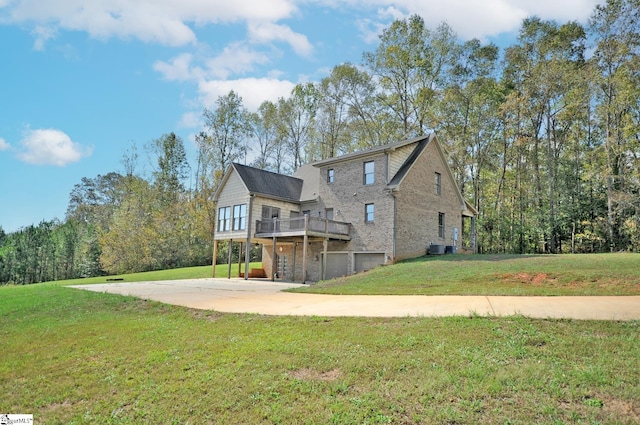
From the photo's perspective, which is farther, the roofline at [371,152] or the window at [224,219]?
the window at [224,219]

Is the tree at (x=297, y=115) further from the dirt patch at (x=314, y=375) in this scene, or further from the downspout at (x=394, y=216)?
the dirt patch at (x=314, y=375)

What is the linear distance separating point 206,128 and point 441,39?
79.1 feet

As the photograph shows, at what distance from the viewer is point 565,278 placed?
→ 13.6 m

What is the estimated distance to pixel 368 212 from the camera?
23234 mm

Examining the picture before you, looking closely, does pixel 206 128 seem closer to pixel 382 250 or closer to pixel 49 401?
pixel 382 250

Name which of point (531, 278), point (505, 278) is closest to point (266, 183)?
point (505, 278)

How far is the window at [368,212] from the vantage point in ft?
75.6

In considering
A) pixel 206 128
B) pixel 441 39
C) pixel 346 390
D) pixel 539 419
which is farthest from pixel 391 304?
pixel 206 128

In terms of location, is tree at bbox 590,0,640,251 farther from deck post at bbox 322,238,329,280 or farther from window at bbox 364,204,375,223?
deck post at bbox 322,238,329,280

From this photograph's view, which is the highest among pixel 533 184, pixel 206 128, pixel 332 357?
pixel 206 128

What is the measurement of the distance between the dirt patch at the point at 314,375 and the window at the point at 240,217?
65.9 ft

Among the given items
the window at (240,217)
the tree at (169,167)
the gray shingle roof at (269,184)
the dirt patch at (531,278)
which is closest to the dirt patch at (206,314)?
the dirt patch at (531,278)

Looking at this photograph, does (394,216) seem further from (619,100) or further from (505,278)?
(619,100)

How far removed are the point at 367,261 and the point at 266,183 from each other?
344 inches
